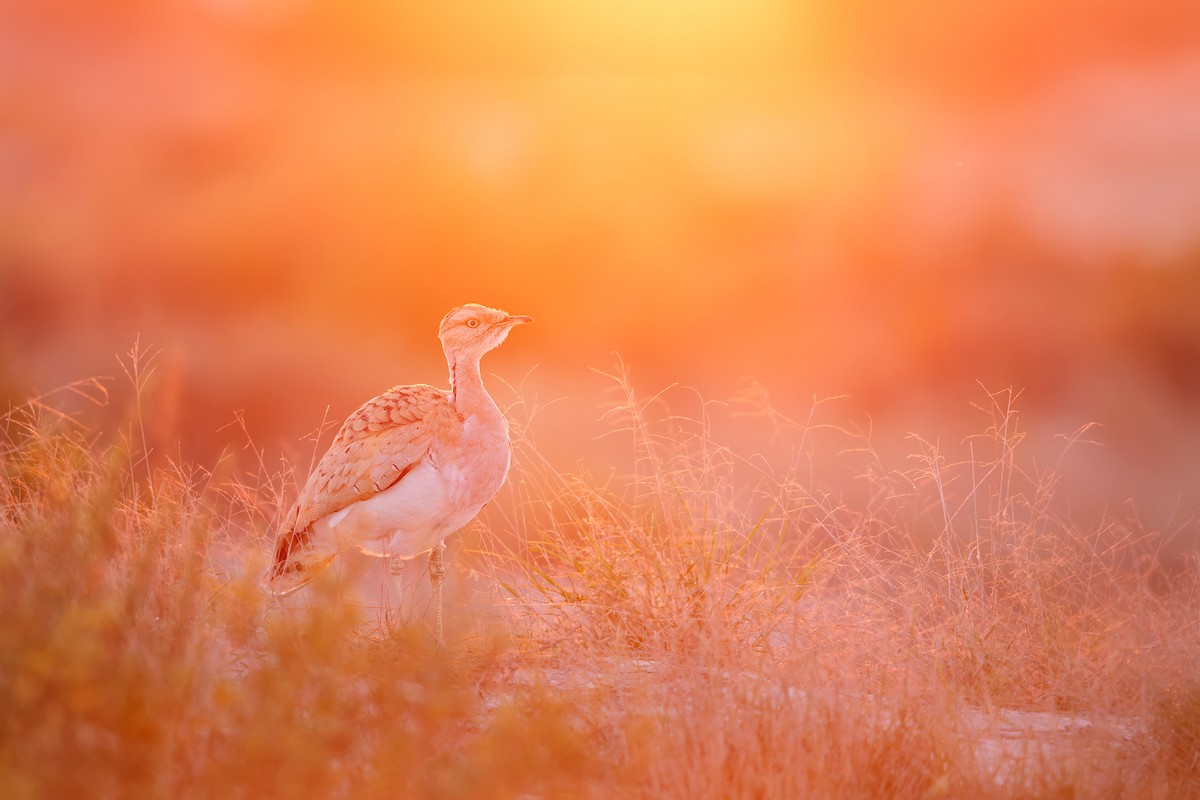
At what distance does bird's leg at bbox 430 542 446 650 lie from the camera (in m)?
4.35

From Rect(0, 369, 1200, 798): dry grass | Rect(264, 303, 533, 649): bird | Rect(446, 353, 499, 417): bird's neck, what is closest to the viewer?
Rect(0, 369, 1200, 798): dry grass

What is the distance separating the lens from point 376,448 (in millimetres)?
4281

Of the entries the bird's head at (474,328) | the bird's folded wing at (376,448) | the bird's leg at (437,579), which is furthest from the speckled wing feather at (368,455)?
the bird's leg at (437,579)

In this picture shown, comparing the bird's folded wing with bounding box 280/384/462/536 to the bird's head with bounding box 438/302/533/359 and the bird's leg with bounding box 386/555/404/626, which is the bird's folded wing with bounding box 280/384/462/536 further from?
the bird's leg with bounding box 386/555/404/626

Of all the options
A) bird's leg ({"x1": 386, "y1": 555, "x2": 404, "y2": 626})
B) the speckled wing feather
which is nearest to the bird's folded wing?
the speckled wing feather

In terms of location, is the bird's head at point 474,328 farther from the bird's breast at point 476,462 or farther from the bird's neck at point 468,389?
the bird's breast at point 476,462

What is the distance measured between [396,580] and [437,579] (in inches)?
6.6

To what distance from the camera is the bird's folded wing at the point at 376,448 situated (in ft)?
14.0

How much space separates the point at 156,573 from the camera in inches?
151

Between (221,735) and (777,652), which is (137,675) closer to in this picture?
(221,735)

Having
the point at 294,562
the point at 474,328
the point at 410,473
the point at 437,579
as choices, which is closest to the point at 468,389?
the point at 474,328

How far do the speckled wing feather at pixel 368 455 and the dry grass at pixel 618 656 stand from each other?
1.03 feet

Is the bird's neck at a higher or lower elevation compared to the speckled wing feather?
higher

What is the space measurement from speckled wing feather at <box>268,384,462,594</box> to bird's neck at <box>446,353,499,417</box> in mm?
46
